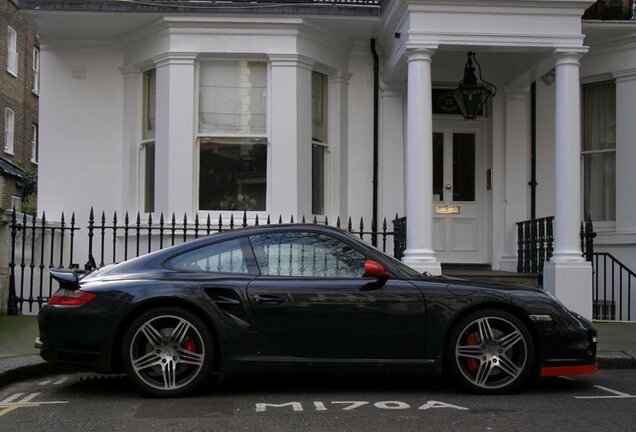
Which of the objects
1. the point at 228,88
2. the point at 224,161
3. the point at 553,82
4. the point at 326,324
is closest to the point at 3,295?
the point at 224,161

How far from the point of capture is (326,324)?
5816 mm

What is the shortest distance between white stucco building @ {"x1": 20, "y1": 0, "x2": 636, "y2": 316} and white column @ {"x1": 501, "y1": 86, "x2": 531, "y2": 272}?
0.02m

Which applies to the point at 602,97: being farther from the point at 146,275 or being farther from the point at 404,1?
the point at 146,275

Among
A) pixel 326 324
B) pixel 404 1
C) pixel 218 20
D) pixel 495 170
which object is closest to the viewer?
pixel 326 324

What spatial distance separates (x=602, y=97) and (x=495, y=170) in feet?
7.47

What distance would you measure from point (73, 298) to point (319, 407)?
209 cm

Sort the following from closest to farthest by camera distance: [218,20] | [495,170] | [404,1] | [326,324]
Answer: [326,324]
[404,1]
[218,20]
[495,170]

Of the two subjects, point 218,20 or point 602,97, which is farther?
point 602,97

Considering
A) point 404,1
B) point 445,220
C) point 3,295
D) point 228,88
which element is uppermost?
point 404,1

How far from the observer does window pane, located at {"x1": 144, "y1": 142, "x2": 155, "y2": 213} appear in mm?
12000

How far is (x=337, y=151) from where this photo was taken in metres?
12.2

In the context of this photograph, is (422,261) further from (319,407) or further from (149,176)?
(149,176)

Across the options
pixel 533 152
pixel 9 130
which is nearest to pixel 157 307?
pixel 533 152

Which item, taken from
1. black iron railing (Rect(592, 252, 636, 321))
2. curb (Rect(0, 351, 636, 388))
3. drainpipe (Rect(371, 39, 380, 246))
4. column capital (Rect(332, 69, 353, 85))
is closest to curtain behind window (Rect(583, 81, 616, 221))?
black iron railing (Rect(592, 252, 636, 321))
